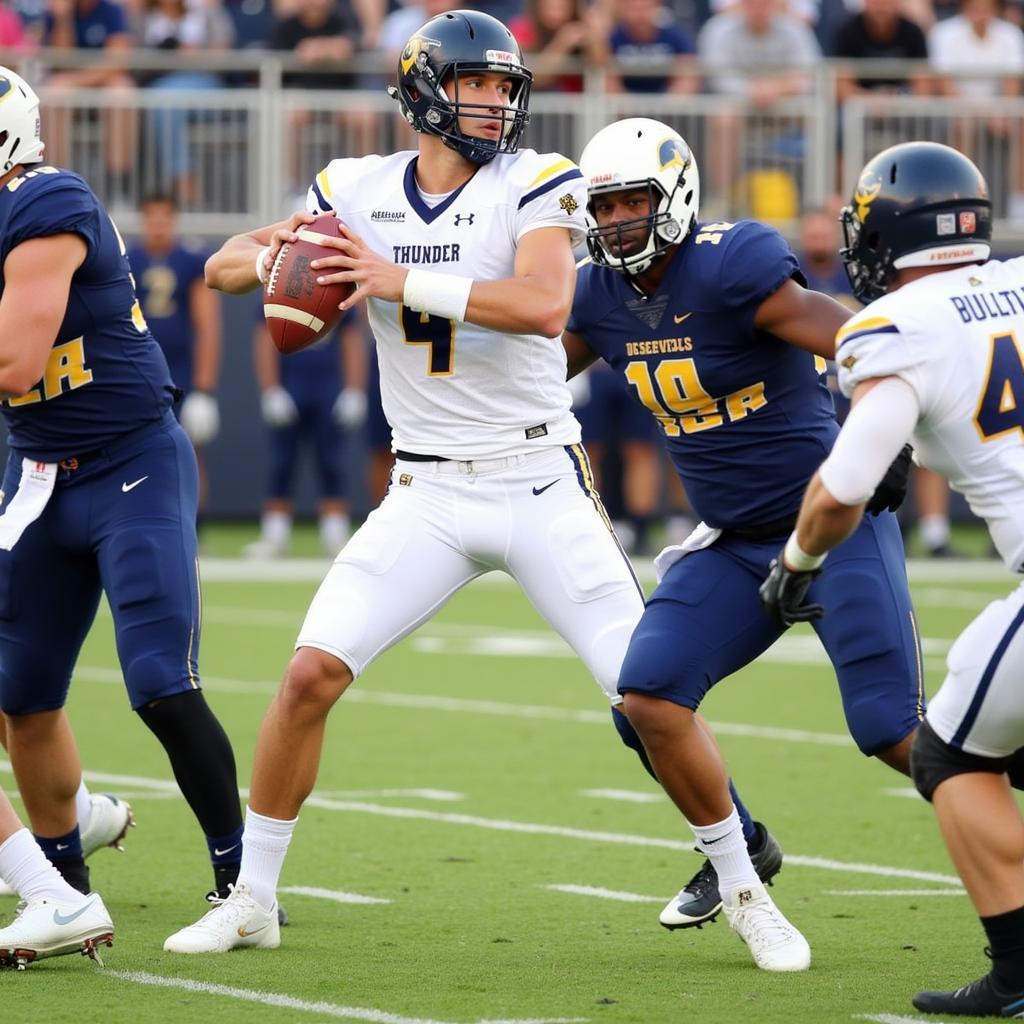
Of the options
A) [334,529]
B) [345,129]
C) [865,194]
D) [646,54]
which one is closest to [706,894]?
[865,194]

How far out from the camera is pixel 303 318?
492cm

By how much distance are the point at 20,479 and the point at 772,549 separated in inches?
71.2

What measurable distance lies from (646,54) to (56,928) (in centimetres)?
1207

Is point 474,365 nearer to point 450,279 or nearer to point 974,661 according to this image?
point 450,279

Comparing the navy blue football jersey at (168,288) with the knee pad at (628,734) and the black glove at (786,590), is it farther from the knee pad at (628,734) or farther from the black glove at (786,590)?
the black glove at (786,590)

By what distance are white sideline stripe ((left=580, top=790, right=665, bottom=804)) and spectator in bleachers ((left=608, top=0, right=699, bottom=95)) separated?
9165mm

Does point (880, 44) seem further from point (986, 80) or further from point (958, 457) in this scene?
point (958, 457)

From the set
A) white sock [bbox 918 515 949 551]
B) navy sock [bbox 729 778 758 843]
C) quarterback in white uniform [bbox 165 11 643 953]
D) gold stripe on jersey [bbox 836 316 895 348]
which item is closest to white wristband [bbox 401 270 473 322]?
quarterback in white uniform [bbox 165 11 643 953]

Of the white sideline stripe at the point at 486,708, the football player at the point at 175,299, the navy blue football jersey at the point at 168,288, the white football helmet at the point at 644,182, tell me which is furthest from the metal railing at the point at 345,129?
the white football helmet at the point at 644,182

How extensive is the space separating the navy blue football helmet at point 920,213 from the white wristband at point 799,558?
59cm

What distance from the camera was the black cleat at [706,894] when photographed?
496 cm

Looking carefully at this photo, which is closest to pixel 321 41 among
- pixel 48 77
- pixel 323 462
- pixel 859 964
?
pixel 48 77

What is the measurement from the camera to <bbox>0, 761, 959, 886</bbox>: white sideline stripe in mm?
5898

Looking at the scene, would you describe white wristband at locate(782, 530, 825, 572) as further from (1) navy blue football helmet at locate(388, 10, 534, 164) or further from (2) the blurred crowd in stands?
(2) the blurred crowd in stands
